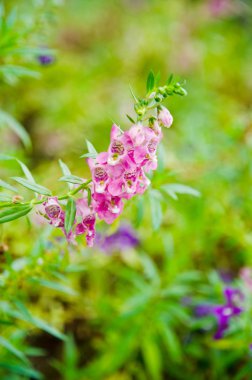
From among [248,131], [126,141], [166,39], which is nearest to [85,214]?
[126,141]

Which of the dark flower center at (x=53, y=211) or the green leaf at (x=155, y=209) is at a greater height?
the green leaf at (x=155, y=209)

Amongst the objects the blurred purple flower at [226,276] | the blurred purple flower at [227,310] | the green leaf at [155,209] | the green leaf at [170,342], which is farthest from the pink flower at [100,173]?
the blurred purple flower at [226,276]

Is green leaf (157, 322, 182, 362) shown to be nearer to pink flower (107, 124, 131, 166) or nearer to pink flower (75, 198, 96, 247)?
pink flower (75, 198, 96, 247)

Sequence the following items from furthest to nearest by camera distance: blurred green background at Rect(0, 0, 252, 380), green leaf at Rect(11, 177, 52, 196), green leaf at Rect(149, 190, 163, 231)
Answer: blurred green background at Rect(0, 0, 252, 380), green leaf at Rect(149, 190, 163, 231), green leaf at Rect(11, 177, 52, 196)

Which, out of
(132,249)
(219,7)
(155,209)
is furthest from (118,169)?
(219,7)

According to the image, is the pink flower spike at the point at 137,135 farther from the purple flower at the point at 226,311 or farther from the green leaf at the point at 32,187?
the purple flower at the point at 226,311

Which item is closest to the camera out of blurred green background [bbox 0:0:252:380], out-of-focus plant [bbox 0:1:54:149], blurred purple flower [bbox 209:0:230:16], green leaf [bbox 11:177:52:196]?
green leaf [bbox 11:177:52:196]

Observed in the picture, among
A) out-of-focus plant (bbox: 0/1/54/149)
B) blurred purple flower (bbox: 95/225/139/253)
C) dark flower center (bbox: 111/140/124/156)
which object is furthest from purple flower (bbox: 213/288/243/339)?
out-of-focus plant (bbox: 0/1/54/149)

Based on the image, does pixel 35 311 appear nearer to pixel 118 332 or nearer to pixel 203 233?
pixel 118 332

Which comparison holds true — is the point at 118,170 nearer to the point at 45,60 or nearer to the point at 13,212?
the point at 13,212

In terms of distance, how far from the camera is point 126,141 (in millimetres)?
1014

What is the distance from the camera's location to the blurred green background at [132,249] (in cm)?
179

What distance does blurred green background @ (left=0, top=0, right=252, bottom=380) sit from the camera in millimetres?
1793

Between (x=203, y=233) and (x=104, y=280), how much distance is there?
1.83ft
